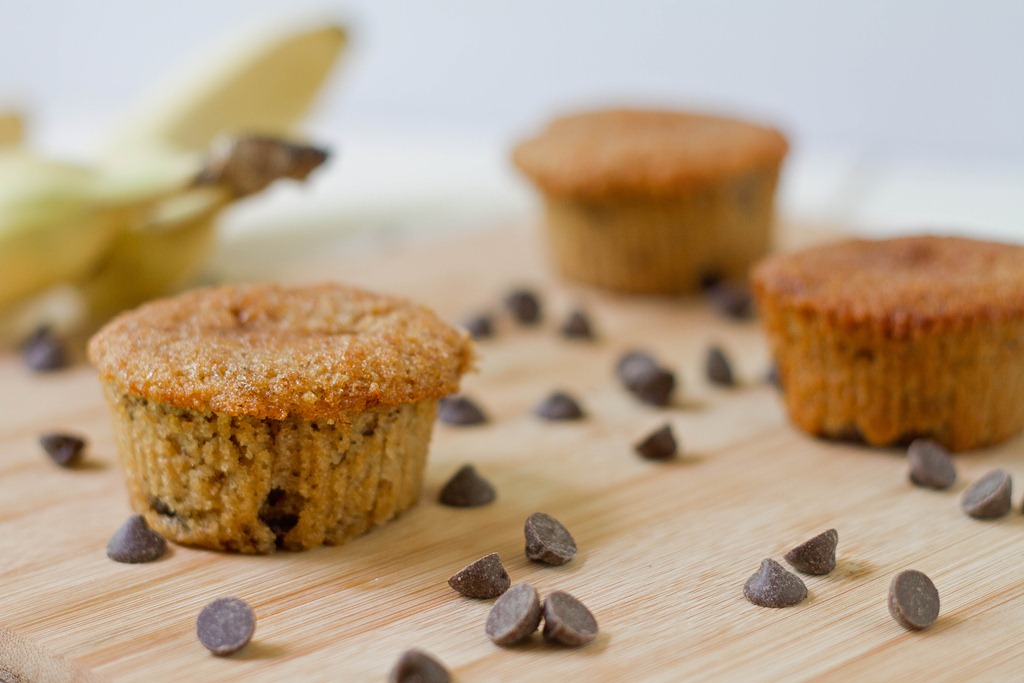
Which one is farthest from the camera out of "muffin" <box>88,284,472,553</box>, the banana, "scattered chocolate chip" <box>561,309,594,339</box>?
the banana

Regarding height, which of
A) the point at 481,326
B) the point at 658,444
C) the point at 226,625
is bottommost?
the point at 481,326

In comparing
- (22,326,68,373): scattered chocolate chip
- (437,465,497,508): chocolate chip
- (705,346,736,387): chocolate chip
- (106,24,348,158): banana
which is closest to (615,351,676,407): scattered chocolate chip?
(705,346,736,387): chocolate chip

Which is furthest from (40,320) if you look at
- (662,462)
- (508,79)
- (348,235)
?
(508,79)

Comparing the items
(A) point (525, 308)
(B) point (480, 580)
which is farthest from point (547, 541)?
(A) point (525, 308)

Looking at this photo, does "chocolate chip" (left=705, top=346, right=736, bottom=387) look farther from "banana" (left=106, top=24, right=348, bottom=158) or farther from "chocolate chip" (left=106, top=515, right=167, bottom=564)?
"banana" (left=106, top=24, right=348, bottom=158)

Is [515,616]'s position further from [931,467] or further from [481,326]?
[481,326]

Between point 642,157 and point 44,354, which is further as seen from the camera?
point 642,157

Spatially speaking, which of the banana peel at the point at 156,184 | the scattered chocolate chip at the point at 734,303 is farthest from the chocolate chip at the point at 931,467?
the banana peel at the point at 156,184
